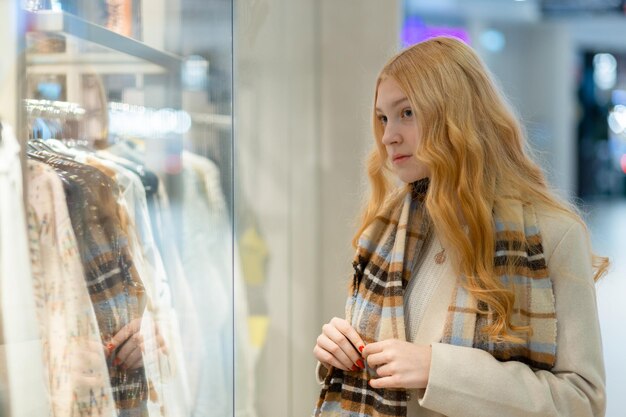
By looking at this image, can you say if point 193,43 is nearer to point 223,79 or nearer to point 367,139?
point 223,79

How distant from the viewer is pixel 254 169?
3209mm

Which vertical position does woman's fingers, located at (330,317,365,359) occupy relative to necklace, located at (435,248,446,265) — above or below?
below

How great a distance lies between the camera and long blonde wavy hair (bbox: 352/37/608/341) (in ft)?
5.53

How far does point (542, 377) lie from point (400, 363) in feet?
0.91

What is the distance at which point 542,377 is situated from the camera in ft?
5.30

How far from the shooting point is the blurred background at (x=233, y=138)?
1.75m

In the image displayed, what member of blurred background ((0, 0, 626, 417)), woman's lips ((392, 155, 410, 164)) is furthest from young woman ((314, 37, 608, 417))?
blurred background ((0, 0, 626, 417))

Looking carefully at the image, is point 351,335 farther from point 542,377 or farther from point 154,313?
point 154,313

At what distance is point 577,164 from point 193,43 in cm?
1146

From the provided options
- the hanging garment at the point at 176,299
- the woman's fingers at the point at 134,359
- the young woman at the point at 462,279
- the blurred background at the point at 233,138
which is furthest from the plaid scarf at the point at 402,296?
the hanging garment at the point at 176,299

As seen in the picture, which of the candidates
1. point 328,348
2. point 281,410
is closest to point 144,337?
point 328,348

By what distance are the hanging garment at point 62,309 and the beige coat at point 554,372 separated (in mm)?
693

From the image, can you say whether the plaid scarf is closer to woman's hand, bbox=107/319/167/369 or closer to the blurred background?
the blurred background

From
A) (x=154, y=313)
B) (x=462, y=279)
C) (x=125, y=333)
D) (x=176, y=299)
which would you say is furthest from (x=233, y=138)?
(x=462, y=279)
